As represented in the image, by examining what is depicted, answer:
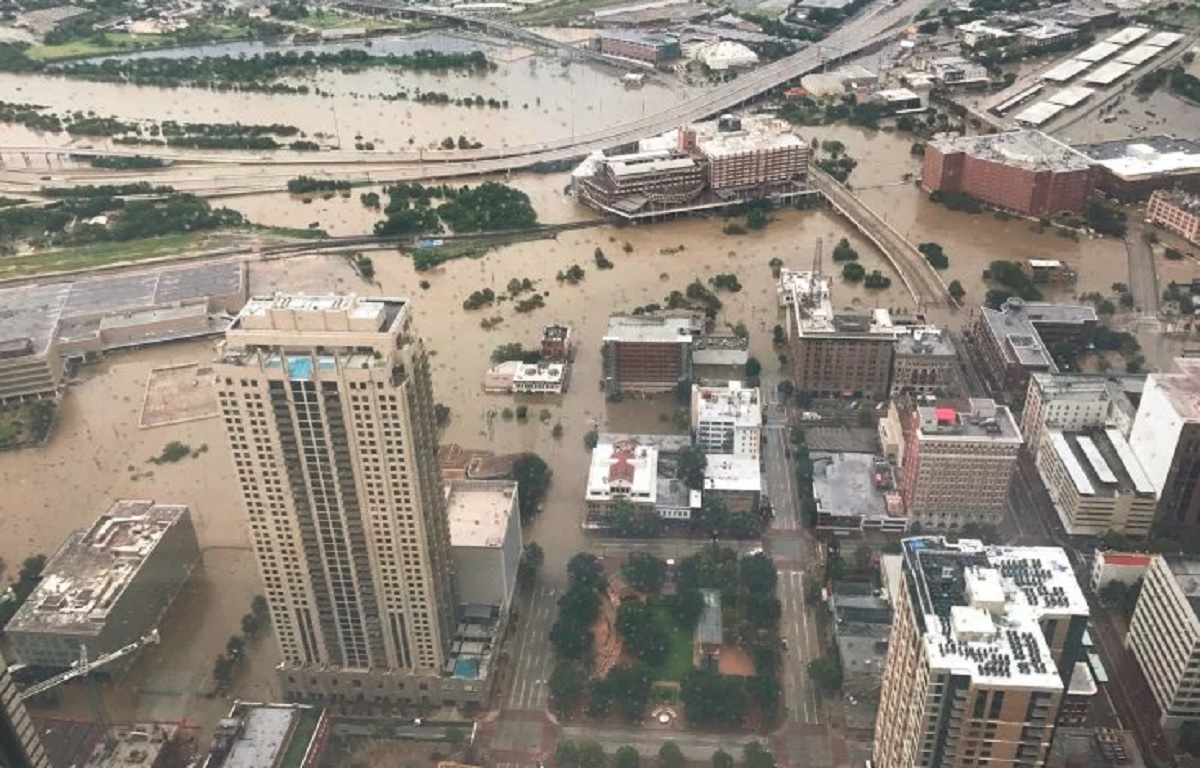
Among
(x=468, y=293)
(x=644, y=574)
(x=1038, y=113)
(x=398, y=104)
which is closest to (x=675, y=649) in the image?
(x=644, y=574)

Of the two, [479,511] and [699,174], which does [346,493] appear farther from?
[699,174]

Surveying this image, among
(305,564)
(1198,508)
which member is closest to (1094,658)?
(1198,508)

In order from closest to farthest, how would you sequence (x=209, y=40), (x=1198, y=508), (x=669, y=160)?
(x=1198, y=508)
(x=669, y=160)
(x=209, y=40)

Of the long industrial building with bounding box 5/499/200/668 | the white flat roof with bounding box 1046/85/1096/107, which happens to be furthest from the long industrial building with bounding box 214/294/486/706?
the white flat roof with bounding box 1046/85/1096/107

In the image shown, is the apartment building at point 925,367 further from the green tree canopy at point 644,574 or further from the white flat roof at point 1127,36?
the white flat roof at point 1127,36

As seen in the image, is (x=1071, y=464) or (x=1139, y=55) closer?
(x=1071, y=464)

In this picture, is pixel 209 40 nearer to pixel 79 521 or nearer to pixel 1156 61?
pixel 79 521
